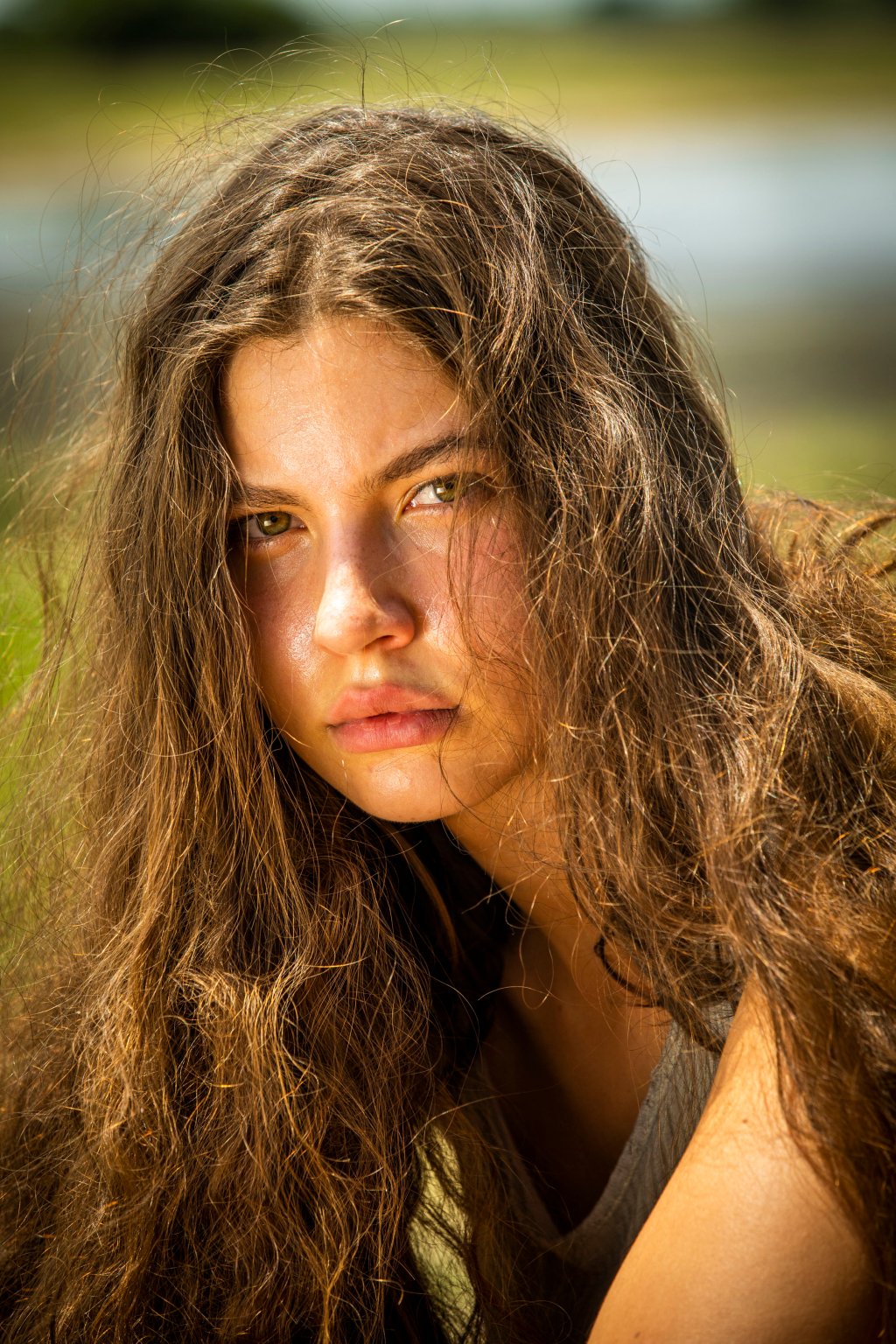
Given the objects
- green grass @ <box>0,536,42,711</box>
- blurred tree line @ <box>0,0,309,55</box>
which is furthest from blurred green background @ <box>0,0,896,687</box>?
green grass @ <box>0,536,42,711</box>

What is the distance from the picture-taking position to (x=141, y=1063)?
125 centimetres

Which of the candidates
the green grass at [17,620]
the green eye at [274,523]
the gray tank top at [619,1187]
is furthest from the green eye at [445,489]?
the green grass at [17,620]

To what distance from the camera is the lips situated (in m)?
1.14

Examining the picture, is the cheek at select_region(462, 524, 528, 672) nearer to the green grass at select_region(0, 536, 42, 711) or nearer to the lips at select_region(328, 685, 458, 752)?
the lips at select_region(328, 685, 458, 752)

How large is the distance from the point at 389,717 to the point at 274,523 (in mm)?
234

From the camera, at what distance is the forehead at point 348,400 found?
1.10 m

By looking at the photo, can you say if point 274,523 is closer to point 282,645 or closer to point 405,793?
point 282,645

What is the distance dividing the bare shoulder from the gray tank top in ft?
0.66

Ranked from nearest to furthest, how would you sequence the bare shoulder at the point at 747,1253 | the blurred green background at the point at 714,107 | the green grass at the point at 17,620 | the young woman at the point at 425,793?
the bare shoulder at the point at 747,1253 → the young woman at the point at 425,793 → the green grass at the point at 17,620 → the blurred green background at the point at 714,107

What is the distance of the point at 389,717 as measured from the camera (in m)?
1.16

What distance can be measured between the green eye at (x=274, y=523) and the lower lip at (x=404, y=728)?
212 millimetres

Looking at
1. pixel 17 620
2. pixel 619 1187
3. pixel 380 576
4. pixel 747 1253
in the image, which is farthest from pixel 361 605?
pixel 17 620

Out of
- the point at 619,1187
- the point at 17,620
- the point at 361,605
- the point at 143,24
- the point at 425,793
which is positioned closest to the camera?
the point at 361,605

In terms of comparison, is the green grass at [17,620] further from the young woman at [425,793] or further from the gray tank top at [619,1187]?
the gray tank top at [619,1187]
